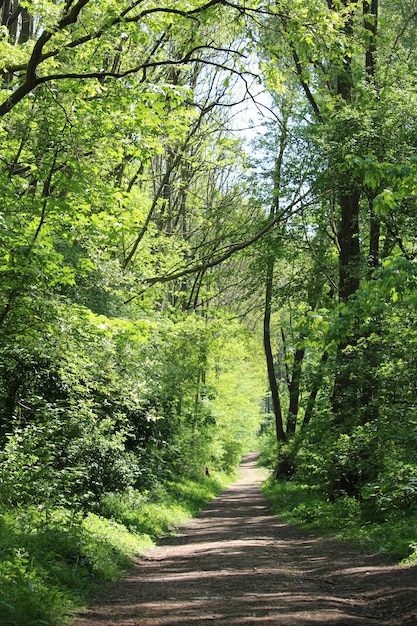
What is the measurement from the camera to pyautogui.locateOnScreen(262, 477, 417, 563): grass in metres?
9.32

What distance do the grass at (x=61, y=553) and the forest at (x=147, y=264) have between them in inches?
1.3

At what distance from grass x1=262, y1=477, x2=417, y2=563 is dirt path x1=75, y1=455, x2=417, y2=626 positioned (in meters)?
0.39

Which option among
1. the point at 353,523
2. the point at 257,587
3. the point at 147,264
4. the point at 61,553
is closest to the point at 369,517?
the point at 353,523

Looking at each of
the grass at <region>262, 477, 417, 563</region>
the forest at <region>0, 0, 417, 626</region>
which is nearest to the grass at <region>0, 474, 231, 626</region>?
the forest at <region>0, 0, 417, 626</region>

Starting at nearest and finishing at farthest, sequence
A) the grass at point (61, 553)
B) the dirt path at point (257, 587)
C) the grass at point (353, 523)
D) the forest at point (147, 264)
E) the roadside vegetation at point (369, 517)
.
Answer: the grass at point (61, 553), the dirt path at point (257, 587), the forest at point (147, 264), the roadside vegetation at point (369, 517), the grass at point (353, 523)

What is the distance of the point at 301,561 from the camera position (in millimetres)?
9586

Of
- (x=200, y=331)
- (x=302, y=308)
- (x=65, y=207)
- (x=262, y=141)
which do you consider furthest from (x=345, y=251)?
(x=65, y=207)

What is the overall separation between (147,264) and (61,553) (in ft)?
39.9

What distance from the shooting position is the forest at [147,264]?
705 centimetres

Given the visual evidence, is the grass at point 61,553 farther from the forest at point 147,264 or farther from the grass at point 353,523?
the grass at point 353,523

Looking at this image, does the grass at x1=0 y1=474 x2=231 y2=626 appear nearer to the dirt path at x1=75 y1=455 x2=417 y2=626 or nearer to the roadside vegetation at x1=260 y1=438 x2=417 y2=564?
the dirt path at x1=75 y1=455 x2=417 y2=626

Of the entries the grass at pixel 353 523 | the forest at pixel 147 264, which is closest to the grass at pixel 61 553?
the forest at pixel 147 264

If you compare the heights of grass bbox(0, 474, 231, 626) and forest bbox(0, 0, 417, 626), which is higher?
forest bbox(0, 0, 417, 626)

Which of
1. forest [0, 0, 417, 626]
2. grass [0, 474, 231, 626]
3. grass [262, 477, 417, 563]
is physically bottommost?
grass [262, 477, 417, 563]
